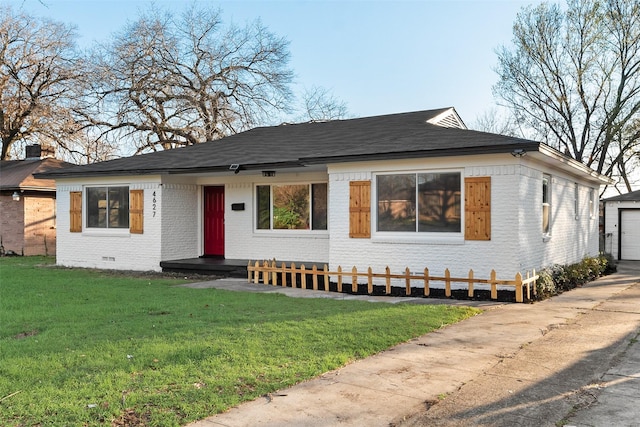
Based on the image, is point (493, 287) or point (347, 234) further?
point (347, 234)

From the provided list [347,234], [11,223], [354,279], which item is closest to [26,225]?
[11,223]

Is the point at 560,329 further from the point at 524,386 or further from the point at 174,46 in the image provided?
the point at 174,46

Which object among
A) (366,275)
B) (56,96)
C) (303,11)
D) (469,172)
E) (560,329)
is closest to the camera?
(560,329)

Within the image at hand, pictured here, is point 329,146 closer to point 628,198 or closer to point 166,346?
point 166,346

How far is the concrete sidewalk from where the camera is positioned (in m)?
4.32

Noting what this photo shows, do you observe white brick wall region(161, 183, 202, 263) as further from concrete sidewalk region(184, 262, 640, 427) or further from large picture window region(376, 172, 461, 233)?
concrete sidewalk region(184, 262, 640, 427)

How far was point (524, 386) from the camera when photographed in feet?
16.8

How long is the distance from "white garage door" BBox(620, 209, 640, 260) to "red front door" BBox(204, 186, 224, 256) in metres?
16.8

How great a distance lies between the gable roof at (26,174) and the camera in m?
21.1

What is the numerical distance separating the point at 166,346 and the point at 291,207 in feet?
30.4

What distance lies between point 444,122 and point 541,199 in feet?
18.0

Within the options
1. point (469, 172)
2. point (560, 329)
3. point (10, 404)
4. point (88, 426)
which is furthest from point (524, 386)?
point (469, 172)

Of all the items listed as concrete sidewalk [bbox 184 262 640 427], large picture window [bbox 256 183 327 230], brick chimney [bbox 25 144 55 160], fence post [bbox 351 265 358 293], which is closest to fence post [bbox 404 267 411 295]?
fence post [bbox 351 265 358 293]

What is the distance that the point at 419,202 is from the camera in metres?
11.5
